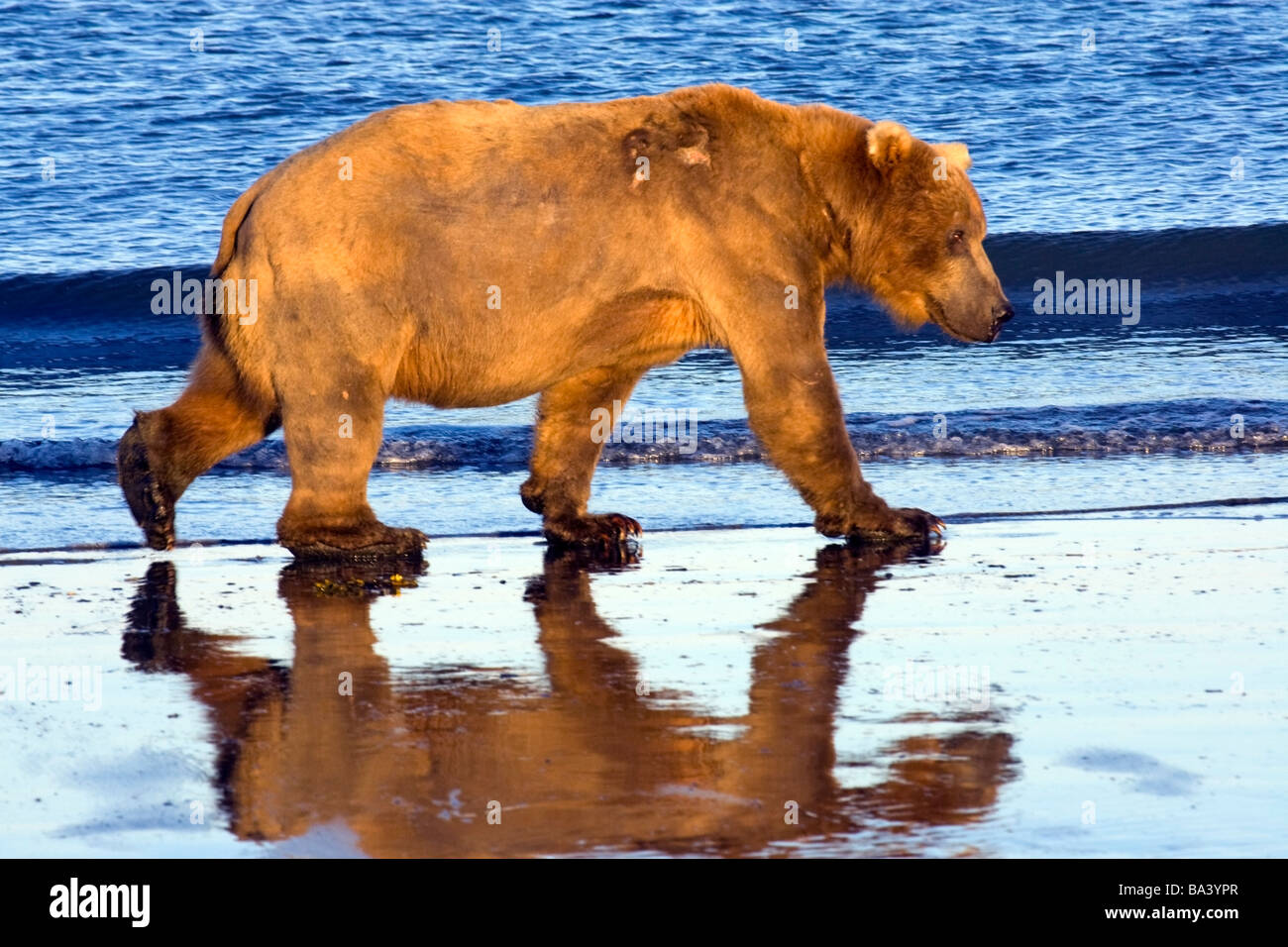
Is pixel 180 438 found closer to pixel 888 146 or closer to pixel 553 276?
pixel 553 276

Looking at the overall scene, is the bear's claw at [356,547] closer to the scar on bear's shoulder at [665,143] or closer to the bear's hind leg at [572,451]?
the bear's hind leg at [572,451]

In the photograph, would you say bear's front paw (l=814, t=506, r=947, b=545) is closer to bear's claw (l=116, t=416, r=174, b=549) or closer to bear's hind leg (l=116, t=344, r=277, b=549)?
bear's hind leg (l=116, t=344, r=277, b=549)

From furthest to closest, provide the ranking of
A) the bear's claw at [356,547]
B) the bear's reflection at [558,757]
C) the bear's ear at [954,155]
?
the bear's ear at [954,155]
the bear's claw at [356,547]
the bear's reflection at [558,757]

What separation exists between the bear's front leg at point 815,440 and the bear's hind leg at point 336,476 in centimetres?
134

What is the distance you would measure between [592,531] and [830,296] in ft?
27.8

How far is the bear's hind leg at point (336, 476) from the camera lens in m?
6.08

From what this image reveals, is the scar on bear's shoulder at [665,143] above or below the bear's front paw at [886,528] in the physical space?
above

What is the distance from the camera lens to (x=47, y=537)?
6.99m

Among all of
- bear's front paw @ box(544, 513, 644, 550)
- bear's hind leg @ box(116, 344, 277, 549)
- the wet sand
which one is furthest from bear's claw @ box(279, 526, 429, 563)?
bear's front paw @ box(544, 513, 644, 550)

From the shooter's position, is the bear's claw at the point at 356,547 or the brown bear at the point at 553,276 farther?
the bear's claw at the point at 356,547

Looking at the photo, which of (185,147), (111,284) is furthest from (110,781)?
(185,147)

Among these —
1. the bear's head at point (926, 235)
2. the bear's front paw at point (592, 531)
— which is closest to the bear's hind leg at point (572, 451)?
the bear's front paw at point (592, 531)

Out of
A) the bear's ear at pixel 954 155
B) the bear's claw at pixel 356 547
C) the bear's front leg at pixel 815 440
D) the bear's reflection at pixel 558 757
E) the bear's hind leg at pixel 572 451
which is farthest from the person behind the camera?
the bear's hind leg at pixel 572 451

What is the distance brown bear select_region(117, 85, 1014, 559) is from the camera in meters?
6.09
